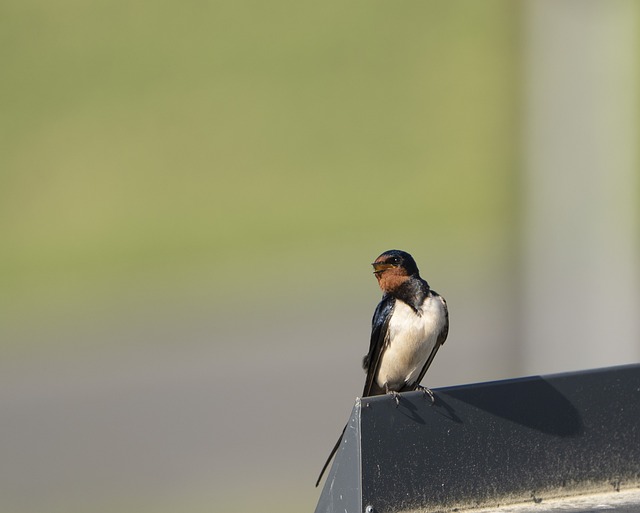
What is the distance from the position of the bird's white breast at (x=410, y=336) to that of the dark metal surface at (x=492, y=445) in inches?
51.7

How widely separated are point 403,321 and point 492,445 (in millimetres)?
1449

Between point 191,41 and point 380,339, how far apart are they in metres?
16.3

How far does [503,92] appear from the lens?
72.4ft

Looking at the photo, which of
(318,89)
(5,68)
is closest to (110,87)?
(5,68)

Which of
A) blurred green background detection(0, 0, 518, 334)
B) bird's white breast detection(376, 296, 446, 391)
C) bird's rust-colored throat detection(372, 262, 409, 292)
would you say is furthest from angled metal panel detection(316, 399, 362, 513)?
blurred green background detection(0, 0, 518, 334)

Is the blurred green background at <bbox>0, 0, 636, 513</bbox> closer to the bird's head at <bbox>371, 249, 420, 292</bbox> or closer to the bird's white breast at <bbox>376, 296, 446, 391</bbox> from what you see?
the bird's white breast at <bbox>376, 296, 446, 391</bbox>

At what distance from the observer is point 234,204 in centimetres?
1931

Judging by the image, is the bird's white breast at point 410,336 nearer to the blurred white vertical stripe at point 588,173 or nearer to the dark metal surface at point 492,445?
the dark metal surface at point 492,445

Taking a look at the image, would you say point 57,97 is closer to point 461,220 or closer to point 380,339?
point 461,220

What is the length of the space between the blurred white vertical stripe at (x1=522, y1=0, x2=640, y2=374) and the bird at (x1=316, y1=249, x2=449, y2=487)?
5.92 metres

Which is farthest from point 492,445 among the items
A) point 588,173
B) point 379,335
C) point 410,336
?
point 588,173

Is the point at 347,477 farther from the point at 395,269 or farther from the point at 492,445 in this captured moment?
the point at 395,269

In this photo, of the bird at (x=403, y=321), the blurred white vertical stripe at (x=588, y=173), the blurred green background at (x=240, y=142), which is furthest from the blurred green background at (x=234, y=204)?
the bird at (x=403, y=321)

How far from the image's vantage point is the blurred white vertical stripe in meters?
11.1
